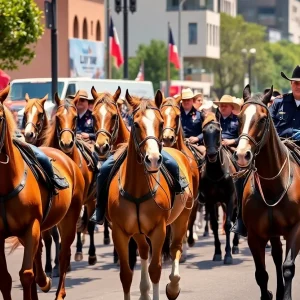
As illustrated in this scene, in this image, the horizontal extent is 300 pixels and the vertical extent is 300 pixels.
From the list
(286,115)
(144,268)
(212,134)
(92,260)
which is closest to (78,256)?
(92,260)

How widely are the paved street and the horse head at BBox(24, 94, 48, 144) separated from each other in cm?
191

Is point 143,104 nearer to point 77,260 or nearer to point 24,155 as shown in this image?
point 24,155

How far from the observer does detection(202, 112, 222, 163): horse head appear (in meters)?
17.0

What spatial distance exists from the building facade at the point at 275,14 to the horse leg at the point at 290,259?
600ft

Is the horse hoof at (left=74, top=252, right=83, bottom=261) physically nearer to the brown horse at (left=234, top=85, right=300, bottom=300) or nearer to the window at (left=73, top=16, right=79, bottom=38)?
the brown horse at (left=234, top=85, right=300, bottom=300)

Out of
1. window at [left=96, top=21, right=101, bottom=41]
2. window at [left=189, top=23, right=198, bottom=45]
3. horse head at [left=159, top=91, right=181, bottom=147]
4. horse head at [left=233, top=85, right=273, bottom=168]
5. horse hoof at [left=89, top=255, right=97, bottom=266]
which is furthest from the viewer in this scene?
window at [left=189, top=23, right=198, bottom=45]

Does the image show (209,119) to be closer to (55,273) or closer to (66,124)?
(66,124)

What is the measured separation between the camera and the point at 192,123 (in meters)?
18.1

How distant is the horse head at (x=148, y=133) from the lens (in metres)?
10.6

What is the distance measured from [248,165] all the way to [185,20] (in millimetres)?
107602

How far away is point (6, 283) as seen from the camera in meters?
10.9

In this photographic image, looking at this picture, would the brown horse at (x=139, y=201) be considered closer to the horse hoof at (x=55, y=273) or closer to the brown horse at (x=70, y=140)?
the brown horse at (x=70, y=140)

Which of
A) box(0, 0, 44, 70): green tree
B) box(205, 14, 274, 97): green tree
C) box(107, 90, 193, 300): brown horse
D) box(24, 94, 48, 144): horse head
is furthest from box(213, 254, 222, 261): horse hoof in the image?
box(205, 14, 274, 97): green tree

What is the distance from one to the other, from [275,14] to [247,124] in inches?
7454
